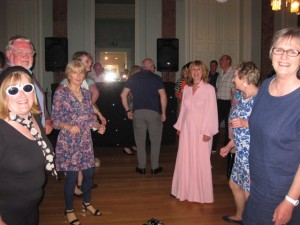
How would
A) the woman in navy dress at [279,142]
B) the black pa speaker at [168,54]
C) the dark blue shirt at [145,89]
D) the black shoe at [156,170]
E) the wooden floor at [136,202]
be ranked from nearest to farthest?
1. the woman in navy dress at [279,142]
2. the wooden floor at [136,202]
3. the dark blue shirt at [145,89]
4. the black shoe at [156,170]
5. the black pa speaker at [168,54]

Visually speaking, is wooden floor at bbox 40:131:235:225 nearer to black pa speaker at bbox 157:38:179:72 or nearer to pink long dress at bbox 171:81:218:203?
pink long dress at bbox 171:81:218:203

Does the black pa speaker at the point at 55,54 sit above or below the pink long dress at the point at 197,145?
above

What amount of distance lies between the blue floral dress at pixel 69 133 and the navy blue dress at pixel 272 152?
6.01 ft

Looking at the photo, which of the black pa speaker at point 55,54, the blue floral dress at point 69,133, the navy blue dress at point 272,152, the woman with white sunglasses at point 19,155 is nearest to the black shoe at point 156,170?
the blue floral dress at point 69,133

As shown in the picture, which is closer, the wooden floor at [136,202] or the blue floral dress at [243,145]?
the blue floral dress at [243,145]

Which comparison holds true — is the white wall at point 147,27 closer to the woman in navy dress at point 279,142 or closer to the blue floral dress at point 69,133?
the blue floral dress at point 69,133

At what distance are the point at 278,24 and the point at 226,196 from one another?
6.81 meters

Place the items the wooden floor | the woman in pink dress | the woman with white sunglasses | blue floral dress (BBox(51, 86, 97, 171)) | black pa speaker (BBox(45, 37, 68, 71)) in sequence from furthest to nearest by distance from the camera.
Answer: black pa speaker (BBox(45, 37, 68, 71)), the woman in pink dress, the wooden floor, blue floral dress (BBox(51, 86, 97, 171)), the woman with white sunglasses

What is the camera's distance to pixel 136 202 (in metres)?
3.87

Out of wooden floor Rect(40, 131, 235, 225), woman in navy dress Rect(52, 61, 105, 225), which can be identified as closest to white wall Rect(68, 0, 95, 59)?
wooden floor Rect(40, 131, 235, 225)

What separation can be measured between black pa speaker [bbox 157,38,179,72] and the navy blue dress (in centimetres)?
713

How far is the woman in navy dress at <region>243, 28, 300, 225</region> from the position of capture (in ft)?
5.16

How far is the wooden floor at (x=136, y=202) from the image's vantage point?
3418mm

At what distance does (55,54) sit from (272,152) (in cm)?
762
